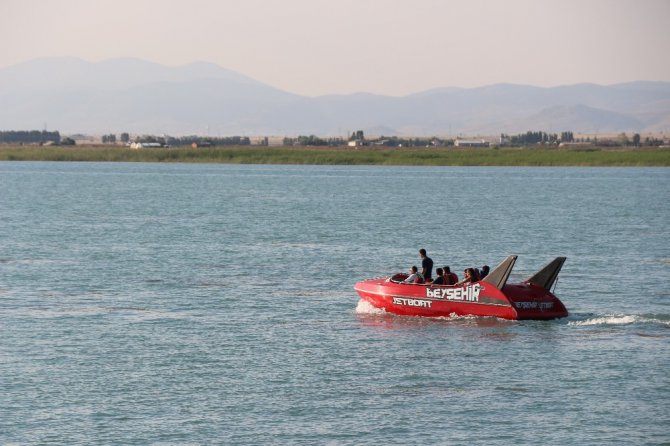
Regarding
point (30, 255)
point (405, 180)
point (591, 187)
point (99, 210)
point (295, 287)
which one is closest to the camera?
point (295, 287)

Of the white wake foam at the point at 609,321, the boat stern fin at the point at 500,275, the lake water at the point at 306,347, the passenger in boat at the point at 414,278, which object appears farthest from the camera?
the passenger in boat at the point at 414,278

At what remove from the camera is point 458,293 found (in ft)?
125

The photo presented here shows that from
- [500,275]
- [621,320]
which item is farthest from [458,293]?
[621,320]

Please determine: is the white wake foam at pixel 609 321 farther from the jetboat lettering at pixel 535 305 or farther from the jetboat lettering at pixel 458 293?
the jetboat lettering at pixel 458 293

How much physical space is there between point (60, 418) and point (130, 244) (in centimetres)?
4060

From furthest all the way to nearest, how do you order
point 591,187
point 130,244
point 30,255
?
1. point 591,187
2. point 130,244
3. point 30,255

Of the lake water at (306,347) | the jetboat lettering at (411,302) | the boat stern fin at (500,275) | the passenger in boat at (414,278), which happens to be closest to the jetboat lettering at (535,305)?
the lake water at (306,347)

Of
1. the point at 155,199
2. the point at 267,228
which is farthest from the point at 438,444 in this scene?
the point at 155,199

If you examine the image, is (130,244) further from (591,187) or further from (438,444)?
(591,187)

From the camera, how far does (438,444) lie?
79.9 ft

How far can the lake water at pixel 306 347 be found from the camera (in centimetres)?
2572

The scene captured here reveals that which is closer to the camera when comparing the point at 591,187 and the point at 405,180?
the point at 591,187

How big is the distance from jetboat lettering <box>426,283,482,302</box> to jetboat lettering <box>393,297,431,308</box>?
11.4 inches

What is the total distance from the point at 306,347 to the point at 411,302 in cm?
616
